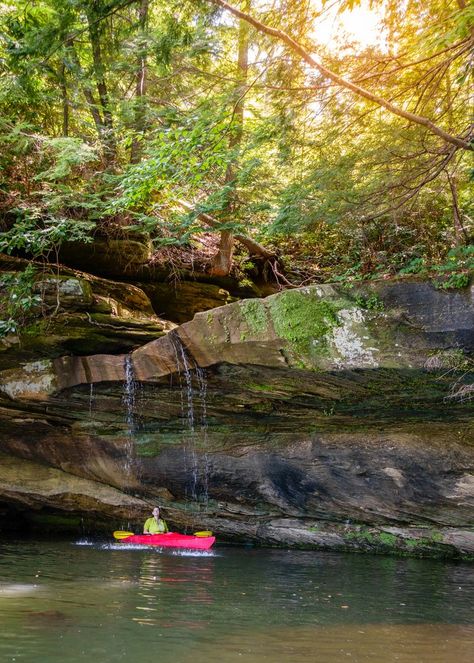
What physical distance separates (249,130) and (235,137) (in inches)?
18.6

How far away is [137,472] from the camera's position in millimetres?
12953

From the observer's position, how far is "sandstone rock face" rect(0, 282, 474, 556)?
939 centimetres

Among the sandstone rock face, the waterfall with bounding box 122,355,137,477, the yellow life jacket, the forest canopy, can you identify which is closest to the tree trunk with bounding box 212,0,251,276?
the forest canopy

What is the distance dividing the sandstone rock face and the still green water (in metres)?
1.42

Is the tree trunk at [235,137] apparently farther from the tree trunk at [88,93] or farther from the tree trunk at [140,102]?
the tree trunk at [88,93]

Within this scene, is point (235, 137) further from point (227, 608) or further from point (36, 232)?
point (227, 608)

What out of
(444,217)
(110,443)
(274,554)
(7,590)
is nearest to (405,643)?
(7,590)

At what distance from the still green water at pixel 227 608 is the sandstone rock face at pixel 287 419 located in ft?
4.67

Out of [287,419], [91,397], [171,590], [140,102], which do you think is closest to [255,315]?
[287,419]

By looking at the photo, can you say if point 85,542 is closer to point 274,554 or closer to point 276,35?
point 274,554

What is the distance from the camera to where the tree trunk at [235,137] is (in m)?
7.30

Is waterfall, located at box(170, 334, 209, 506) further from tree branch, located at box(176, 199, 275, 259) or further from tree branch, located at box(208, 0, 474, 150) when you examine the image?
tree branch, located at box(208, 0, 474, 150)

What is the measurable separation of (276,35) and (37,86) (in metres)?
6.53

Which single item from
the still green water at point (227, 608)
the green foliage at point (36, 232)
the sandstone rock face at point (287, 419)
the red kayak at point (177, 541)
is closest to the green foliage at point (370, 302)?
the sandstone rock face at point (287, 419)
